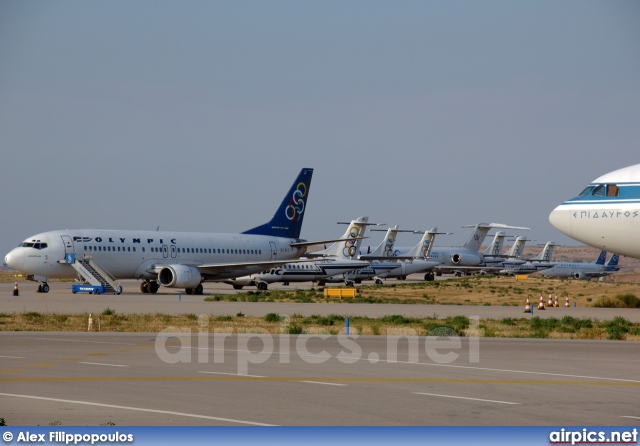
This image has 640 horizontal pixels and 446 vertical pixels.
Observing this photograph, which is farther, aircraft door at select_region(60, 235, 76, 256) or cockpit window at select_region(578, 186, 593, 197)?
aircraft door at select_region(60, 235, 76, 256)

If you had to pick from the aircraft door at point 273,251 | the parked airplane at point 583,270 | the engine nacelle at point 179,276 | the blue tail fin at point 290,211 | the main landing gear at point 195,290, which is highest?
the blue tail fin at point 290,211

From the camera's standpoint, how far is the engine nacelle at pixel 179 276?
55.7 m

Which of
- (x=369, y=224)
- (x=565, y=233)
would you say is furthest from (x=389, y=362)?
(x=369, y=224)

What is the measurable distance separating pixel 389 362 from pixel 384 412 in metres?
6.70

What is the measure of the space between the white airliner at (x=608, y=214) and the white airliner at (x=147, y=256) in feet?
92.9

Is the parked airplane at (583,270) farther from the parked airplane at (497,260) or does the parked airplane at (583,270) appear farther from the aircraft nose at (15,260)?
the aircraft nose at (15,260)

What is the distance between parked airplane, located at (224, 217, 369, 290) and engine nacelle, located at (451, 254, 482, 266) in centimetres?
4029

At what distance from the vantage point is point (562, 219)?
33.9 m

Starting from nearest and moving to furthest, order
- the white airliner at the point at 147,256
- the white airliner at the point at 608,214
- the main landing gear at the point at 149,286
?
the white airliner at the point at 608,214, the white airliner at the point at 147,256, the main landing gear at the point at 149,286

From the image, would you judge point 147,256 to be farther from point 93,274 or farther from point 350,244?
point 350,244

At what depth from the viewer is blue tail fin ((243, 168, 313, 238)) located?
223ft

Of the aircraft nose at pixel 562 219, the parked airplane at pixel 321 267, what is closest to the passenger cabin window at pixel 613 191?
the aircraft nose at pixel 562 219

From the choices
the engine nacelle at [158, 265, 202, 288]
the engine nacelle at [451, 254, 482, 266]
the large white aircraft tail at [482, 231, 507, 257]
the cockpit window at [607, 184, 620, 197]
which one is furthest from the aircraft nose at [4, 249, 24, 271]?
the large white aircraft tail at [482, 231, 507, 257]

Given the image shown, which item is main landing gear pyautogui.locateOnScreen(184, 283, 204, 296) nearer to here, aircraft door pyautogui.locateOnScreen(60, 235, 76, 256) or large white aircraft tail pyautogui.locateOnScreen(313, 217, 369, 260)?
aircraft door pyautogui.locateOnScreen(60, 235, 76, 256)
